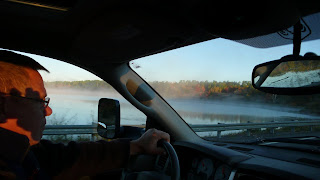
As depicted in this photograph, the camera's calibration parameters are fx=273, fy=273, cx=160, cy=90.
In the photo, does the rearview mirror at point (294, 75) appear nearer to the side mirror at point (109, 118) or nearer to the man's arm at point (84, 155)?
the man's arm at point (84, 155)

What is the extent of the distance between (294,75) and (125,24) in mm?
1395

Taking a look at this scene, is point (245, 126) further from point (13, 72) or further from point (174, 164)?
point (13, 72)

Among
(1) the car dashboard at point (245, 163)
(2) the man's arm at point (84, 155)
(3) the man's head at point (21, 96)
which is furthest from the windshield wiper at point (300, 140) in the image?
(3) the man's head at point (21, 96)

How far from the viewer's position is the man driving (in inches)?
62.3

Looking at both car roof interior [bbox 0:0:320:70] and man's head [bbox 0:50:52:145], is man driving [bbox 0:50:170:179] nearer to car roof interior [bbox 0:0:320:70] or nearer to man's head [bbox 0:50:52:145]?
man's head [bbox 0:50:52:145]

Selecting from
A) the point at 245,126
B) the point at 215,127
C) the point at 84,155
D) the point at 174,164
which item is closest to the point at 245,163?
the point at 174,164

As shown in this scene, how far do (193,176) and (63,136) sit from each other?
3.20 metres

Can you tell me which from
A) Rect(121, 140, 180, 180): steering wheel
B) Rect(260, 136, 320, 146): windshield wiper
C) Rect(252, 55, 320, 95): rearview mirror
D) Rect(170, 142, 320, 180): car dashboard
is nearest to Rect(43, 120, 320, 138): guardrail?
Rect(260, 136, 320, 146): windshield wiper

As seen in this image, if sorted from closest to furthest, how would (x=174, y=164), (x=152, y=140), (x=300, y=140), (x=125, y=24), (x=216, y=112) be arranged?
(x=174, y=164) < (x=152, y=140) < (x=125, y=24) < (x=300, y=140) < (x=216, y=112)

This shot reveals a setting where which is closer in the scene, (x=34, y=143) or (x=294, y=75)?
(x=34, y=143)

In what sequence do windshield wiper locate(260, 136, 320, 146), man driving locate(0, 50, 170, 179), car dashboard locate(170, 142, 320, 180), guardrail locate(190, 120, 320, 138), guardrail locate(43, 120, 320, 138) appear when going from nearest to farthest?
man driving locate(0, 50, 170, 179) < car dashboard locate(170, 142, 320, 180) < windshield wiper locate(260, 136, 320, 146) < guardrail locate(190, 120, 320, 138) < guardrail locate(43, 120, 320, 138)

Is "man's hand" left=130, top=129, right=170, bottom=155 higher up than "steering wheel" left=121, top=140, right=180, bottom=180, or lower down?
higher up

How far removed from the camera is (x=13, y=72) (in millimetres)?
1840

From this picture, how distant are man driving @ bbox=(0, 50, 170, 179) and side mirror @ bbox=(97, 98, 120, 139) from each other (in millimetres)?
348
